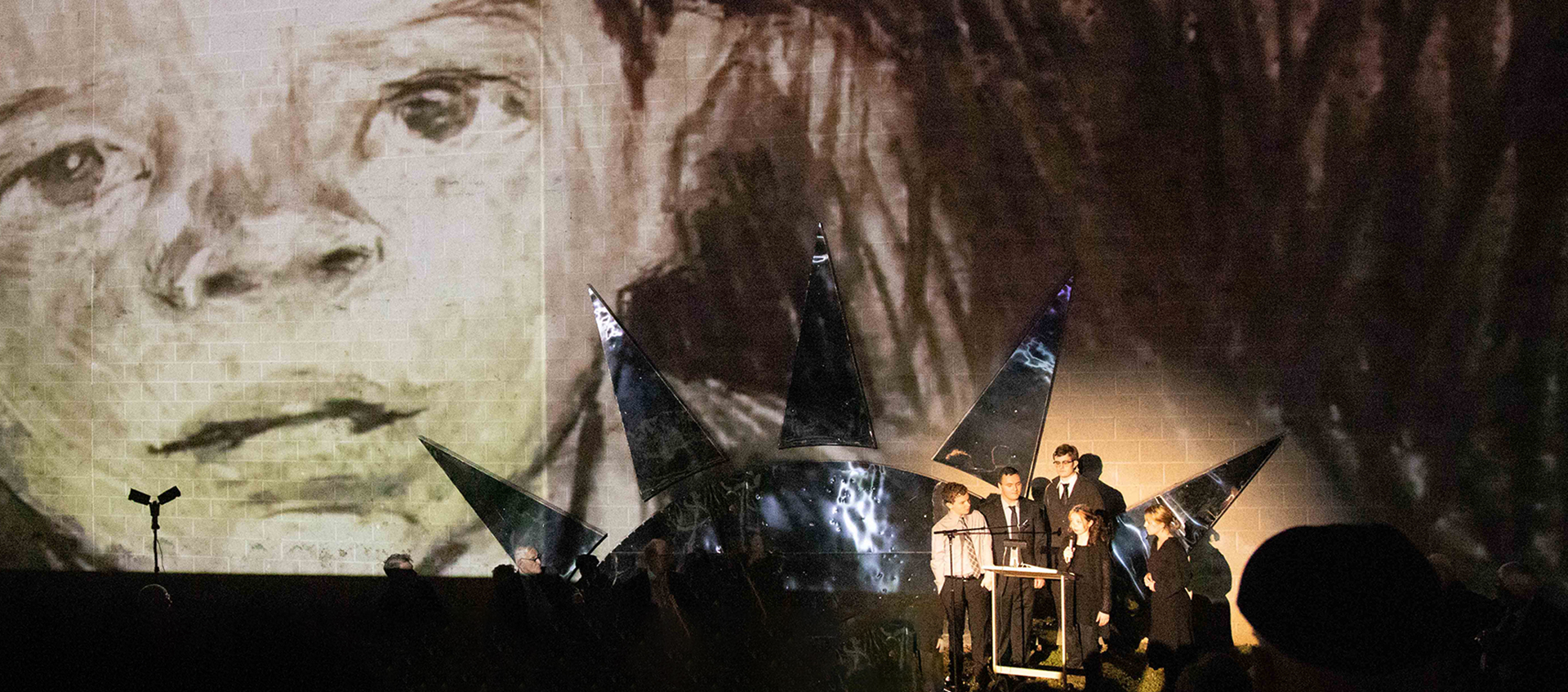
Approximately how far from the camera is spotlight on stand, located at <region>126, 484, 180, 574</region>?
26.8 ft

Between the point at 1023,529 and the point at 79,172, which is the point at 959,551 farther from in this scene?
the point at 79,172

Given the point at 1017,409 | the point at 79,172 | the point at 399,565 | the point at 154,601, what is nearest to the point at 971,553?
the point at 1017,409

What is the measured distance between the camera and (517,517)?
Answer: 8094mm

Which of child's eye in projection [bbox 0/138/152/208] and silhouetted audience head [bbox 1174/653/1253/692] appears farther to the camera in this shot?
child's eye in projection [bbox 0/138/152/208]

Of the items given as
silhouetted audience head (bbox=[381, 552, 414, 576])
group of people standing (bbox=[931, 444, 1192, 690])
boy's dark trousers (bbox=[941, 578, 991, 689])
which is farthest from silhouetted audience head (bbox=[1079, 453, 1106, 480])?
silhouetted audience head (bbox=[381, 552, 414, 576])

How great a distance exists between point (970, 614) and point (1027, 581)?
20.4 inches

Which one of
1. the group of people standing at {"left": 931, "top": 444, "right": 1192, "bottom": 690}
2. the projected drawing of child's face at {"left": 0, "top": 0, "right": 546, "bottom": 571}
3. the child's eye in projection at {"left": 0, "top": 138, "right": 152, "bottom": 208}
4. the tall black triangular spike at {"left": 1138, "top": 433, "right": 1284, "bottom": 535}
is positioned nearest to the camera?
the group of people standing at {"left": 931, "top": 444, "right": 1192, "bottom": 690}

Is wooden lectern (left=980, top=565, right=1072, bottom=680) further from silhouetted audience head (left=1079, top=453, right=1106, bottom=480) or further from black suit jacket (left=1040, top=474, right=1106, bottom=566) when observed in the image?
silhouetted audience head (left=1079, top=453, right=1106, bottom=480)

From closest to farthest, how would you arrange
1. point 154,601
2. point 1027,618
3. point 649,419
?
point 1027,618 < point 154,601 < point 649,419

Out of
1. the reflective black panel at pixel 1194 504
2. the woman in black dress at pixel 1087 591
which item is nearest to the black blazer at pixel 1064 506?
the woman in black dress at pixel 1087 591

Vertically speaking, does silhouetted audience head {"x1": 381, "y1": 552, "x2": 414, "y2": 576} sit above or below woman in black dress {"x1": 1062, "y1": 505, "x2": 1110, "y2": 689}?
above

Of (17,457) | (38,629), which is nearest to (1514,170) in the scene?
(38,629)

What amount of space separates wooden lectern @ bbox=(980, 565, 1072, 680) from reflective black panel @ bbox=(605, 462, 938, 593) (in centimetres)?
140

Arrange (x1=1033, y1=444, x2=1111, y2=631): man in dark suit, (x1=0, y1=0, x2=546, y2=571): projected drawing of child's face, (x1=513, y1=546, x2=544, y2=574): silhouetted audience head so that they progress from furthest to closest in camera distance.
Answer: (x1=0, y1=0, x2=546, y2=571): projected drawing of child's face
(x1=513, y1=546, x2=544, y2=574): silhouetted audience head
(x1=1033, y1=444, x2=1111, y2=631): man in dark suit
